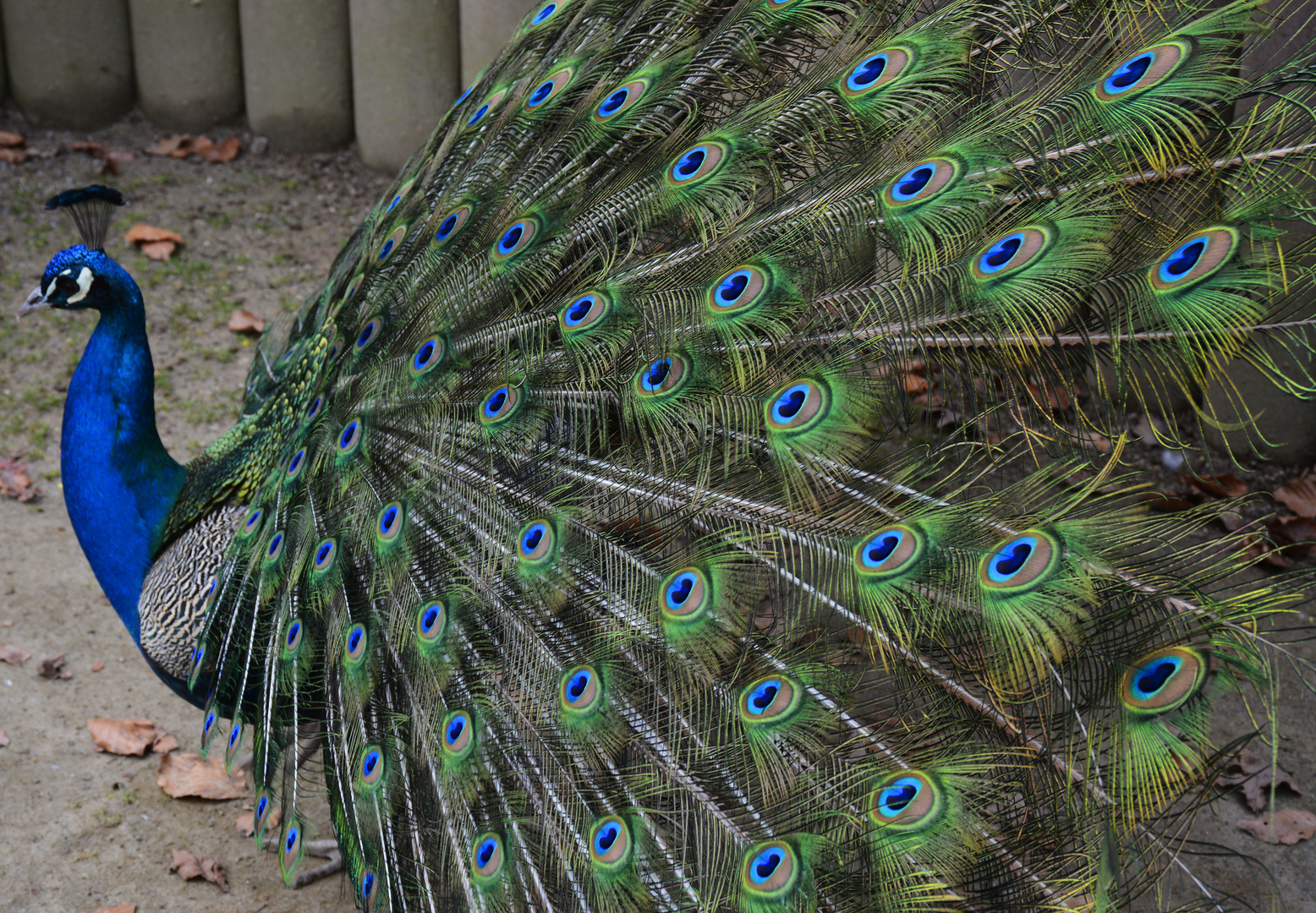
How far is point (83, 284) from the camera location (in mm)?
2504

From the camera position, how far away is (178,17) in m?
5.26

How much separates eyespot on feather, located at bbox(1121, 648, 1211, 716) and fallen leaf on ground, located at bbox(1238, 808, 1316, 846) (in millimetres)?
1638

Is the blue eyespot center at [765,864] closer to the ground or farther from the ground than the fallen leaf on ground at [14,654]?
farther from the ground

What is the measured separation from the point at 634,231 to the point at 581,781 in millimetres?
997

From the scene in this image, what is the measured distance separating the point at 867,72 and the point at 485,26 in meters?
3.53

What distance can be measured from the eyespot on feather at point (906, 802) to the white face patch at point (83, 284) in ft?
7.11

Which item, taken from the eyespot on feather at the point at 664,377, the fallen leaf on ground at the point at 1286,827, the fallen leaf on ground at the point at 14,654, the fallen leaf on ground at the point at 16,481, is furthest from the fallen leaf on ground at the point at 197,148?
the fallen leaf on ground at the point at 1286,827

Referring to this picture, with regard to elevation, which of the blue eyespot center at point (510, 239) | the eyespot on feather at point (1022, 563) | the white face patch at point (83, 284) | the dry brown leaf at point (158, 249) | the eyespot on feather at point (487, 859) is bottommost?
the dry brown leaf at point (158, 249)

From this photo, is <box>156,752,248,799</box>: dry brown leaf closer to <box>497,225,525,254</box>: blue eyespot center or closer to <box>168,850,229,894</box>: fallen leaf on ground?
<box>168,850,229,894</box>: fallen leaf on ground

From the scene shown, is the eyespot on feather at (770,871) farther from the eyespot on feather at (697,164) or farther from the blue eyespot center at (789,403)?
the eyespot on feather at (697,164)

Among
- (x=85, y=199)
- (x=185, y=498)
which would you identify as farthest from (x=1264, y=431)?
(x=85, y=199)

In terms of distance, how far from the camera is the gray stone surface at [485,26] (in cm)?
477

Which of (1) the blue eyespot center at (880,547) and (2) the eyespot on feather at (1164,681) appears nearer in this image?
(2) the eyespot on feather at (1164,681)

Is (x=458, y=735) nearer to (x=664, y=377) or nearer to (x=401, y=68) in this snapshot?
(x=664, y=377)
